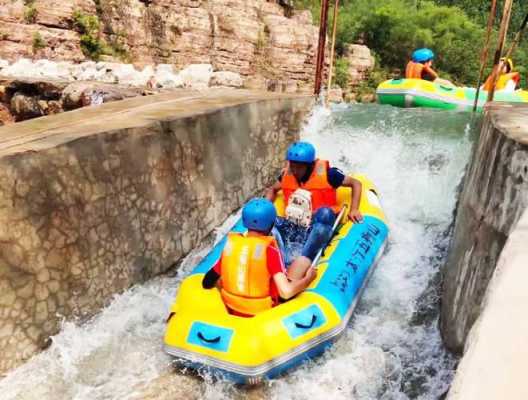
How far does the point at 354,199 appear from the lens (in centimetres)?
480

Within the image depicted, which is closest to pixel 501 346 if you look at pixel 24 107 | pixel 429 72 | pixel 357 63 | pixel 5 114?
pixel 429 72

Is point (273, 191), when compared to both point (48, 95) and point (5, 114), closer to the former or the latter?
point (48, 95)

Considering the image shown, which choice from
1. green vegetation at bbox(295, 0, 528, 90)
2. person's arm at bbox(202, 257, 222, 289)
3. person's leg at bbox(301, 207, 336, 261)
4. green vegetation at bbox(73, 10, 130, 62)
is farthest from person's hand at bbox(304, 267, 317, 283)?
green vegetation at bbox(295, 0, 528, 90)

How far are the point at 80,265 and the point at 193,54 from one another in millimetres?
12755

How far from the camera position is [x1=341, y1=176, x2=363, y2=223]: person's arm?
188 inches

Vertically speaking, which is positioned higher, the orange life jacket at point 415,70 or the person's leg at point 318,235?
the orange life jacket at point 415,70

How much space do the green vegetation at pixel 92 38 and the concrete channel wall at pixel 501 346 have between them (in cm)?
1418

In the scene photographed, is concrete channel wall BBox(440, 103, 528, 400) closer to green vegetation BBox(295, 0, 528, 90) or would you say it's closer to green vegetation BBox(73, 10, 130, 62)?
green vegetation BBox(73, 10, 130, 62)

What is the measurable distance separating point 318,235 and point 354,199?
0.88 m

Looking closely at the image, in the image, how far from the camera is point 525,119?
376cm

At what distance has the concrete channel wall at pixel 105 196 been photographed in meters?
3.34

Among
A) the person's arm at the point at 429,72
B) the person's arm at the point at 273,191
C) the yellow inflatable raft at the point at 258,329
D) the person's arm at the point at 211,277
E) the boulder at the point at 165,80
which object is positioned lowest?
the yellow inflatable raft at the point at 258,329

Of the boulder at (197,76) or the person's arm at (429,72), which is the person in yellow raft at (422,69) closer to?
the person's arm at (429,72)

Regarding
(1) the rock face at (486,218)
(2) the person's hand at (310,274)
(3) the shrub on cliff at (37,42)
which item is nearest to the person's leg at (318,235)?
(2) the person's hand at (310,274)
